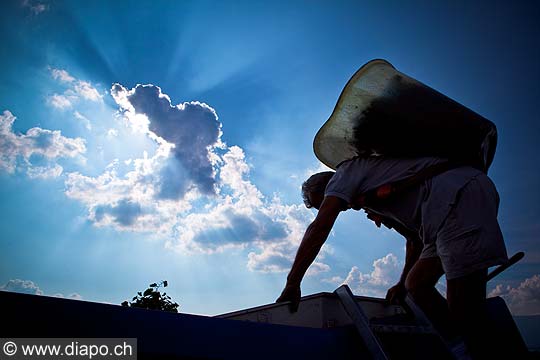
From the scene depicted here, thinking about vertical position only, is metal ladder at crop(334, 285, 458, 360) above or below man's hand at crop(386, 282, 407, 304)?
below

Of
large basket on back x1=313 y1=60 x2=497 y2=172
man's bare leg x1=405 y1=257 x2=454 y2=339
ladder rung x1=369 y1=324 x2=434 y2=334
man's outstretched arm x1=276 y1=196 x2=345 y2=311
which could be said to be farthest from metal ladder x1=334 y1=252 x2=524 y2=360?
large basket on back x1=313 y1=60 x2=497 y2=172

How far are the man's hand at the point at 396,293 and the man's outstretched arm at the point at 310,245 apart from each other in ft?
4.24

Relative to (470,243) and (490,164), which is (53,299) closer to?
(470,243)

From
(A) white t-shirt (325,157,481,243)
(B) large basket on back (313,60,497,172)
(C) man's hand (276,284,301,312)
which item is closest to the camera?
(C) man's hand (276,284,301,312)

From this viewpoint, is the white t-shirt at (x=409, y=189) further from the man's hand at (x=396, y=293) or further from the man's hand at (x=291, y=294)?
the man's hand at (x=396, y=293)

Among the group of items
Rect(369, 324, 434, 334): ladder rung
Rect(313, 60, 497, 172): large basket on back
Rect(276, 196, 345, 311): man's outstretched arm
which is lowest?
Rect(369, 324, 434, 334): ladder rung

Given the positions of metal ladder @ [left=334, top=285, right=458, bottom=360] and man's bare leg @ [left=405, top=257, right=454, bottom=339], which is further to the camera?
man's bare leg @ [left=405, top=257, right=454, bottom=339]

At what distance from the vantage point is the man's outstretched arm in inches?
80.4

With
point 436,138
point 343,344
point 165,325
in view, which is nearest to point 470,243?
point 436,138

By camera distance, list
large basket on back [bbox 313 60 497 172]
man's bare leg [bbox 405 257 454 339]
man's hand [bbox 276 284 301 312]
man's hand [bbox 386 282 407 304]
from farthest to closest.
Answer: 1. man's hand [bbox 386 282 407 304]
2. man's bare leg [bbox 405 257 454 339]
3. large basket on back [bbox 313 60 497 172]
4. man's hand [bbox 276 284 301 312]

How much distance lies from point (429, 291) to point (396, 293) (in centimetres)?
57

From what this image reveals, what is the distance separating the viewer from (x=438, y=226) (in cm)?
213

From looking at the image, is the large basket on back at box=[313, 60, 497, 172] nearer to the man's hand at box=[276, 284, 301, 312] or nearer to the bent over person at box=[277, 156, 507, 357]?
the bent over person at box=[277, 156, 507, 357]

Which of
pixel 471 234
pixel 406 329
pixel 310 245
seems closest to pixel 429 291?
pixel 406 329
